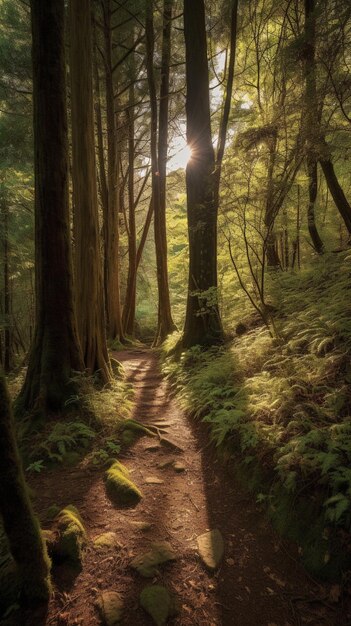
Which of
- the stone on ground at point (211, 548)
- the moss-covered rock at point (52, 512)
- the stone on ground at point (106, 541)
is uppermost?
the moss-covered rock at point (52, 512)

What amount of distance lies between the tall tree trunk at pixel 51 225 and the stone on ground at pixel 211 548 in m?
2.95

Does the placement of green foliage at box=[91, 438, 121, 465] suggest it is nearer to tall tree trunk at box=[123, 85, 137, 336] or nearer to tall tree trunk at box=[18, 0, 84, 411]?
tall tree trunk at box=[18, 0, 84, 411]

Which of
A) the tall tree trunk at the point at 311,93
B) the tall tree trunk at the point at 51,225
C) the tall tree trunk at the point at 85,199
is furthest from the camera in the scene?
the tall tree trunk at the point at 85,199

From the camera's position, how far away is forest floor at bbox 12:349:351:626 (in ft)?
7.25

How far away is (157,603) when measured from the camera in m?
2.24

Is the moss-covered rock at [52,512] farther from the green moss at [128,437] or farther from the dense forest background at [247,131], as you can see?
the dense forest background at [247,131]

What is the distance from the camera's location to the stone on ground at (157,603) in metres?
2.16

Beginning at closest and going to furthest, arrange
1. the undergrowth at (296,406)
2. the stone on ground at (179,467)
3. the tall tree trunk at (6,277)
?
the undergrowth at (296,406) < the stone on ground at (179,467) < the tall tree trunk at (6,277)

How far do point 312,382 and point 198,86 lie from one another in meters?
7.33

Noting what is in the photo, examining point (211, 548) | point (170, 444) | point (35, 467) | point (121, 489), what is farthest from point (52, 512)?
point (170, 444)

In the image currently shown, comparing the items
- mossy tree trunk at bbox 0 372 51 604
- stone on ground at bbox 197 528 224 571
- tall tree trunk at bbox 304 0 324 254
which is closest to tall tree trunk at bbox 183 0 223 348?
tall tree trunk at bbox 304 0 324 254

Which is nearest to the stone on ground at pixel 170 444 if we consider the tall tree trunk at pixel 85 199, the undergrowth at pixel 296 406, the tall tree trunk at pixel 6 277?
the undergrowth at pixel 296 406

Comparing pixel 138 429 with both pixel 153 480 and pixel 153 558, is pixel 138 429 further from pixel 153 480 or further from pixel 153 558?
pixel 153 558

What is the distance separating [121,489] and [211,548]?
1113mm
